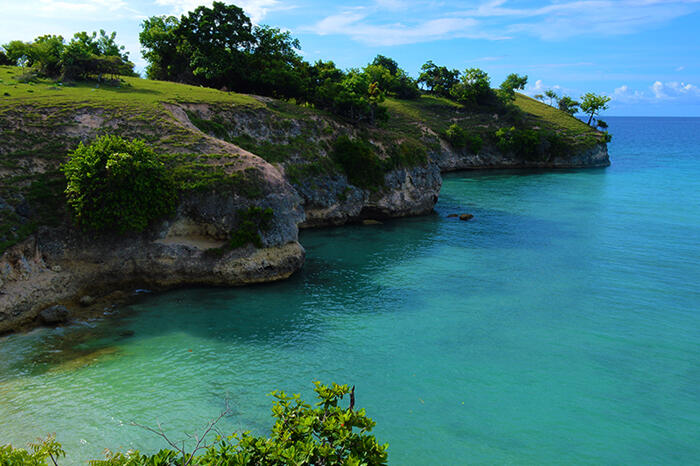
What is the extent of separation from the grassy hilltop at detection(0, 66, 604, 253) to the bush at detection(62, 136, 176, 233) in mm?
1950

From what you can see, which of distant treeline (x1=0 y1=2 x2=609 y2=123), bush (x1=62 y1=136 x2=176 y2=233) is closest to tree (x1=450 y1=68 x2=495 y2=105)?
distant treeline (x1=0 y1=2 x2=609 y2=123)

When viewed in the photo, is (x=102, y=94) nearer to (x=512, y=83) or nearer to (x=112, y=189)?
(x=112, y=189)

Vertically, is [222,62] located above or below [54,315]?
above

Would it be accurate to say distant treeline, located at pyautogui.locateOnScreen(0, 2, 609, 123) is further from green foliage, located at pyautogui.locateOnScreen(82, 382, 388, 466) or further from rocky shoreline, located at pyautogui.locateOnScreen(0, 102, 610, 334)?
green foliage, located at pyautogui.locateOnScreen(82, 382, 388, 466)

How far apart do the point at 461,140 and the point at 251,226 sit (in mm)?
84941

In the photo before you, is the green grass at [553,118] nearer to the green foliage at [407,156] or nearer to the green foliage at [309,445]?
the green foliage at [407,156]

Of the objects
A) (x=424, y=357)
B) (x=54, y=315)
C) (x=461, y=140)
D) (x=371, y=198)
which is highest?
(x=461, y=140)

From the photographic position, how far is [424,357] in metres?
26.1

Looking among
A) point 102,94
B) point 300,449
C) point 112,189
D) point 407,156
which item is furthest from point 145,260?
point 407,156

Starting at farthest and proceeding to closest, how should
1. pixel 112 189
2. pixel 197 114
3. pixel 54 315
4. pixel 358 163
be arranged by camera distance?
pixel 358 163 < pixel 197 114 < pixel 112 189 < pixel 54 315

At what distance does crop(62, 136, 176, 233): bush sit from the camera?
3238 cm

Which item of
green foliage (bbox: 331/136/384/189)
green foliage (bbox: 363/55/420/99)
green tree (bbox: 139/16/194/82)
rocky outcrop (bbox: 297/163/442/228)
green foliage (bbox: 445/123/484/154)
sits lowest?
rocky outcrop (bbox: 297/163/442/228)

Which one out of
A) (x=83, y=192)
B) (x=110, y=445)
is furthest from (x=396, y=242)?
(x=110, y=445)

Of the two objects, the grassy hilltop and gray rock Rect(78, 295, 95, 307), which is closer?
gray rock Rect(78, 295, 95, 307)
